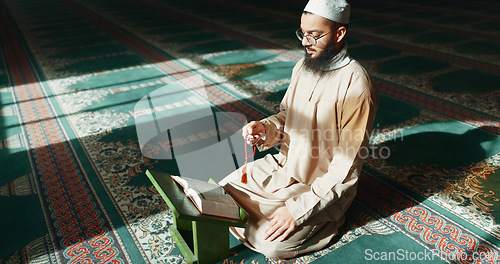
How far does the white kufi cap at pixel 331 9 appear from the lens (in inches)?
65.4

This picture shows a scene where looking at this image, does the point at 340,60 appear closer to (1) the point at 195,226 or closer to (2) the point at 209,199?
(2) the point at 209,199

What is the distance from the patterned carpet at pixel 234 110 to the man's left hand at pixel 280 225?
8.4 inches

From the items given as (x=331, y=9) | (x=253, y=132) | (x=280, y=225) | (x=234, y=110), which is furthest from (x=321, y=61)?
(x=234, y=110)

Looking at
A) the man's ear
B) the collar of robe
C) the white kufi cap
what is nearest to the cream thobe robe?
the collar of robe

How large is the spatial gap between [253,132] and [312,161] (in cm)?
33

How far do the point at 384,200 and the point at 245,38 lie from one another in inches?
179

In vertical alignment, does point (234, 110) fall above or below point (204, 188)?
below

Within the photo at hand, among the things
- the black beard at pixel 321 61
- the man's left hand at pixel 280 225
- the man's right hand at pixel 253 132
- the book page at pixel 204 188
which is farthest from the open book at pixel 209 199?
the black beard at pixel 321 61

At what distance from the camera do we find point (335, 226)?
209 cm

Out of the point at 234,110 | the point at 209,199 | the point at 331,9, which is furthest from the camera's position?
the point at 234,110

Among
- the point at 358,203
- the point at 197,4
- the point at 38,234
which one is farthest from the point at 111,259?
the point at 197,4

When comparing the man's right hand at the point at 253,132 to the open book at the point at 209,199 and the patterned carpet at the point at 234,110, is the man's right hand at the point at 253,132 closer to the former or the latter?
the open book at the point at 209,199

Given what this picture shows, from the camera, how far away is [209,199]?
179 cm

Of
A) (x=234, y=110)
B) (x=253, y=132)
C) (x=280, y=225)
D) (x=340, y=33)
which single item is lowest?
(x=234, y=110)
